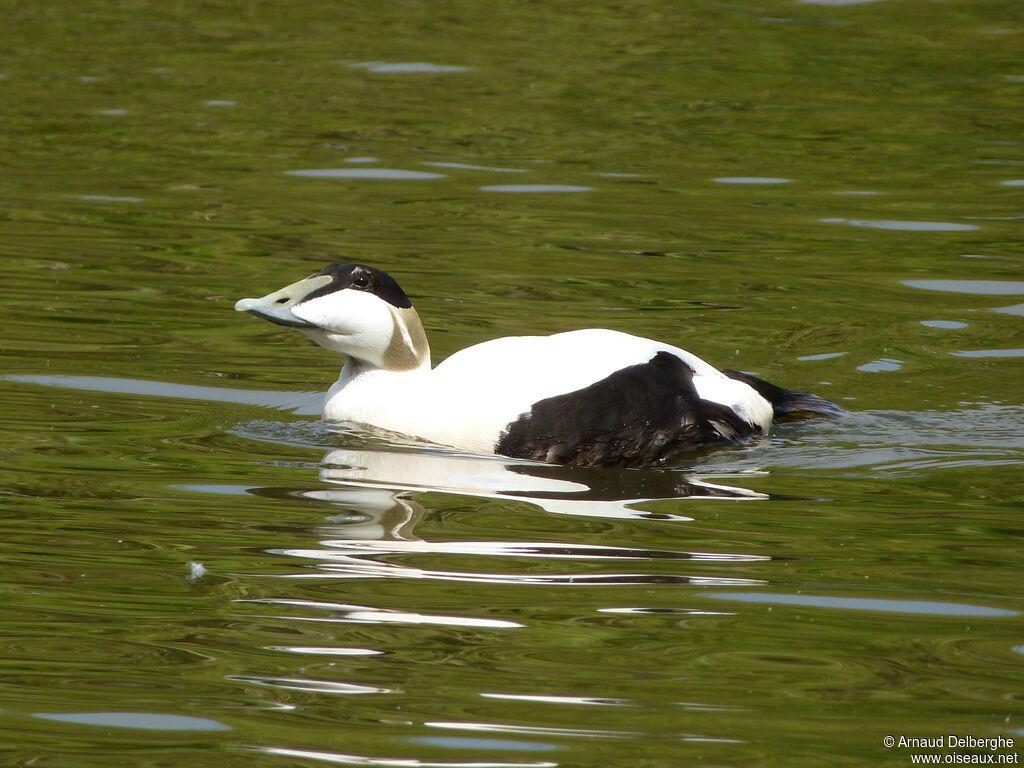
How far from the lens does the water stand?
371cm

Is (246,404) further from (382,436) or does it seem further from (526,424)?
(526,424)

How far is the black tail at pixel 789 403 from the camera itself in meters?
6.54

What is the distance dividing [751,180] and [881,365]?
3.55m

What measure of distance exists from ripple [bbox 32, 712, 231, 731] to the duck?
95.0 inches

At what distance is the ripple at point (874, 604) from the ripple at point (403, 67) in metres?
9.68

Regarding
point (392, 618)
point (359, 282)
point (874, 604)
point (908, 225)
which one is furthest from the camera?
point (908, 225)

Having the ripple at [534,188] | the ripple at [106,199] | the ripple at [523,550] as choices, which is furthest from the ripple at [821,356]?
the ripple at [106,199]

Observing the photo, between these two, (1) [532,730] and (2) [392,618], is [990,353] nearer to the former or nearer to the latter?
(2) [392,618]

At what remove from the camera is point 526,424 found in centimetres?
580

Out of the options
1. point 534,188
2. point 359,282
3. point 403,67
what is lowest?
point 359,282

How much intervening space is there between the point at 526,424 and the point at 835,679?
7.14ft

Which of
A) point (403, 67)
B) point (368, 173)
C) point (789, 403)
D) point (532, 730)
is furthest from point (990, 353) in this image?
point (403, 67)

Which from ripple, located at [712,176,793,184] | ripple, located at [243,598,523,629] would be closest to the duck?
ripple, located at [243,598,523,629]

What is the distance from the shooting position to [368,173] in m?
11.0
